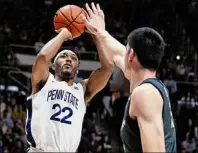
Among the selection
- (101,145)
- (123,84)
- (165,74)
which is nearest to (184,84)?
(165,74)

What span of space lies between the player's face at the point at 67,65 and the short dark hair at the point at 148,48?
2016 mm

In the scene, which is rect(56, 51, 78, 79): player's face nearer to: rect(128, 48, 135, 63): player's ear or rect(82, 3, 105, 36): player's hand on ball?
rect(82, 3, 105, 36): player's hand on ball

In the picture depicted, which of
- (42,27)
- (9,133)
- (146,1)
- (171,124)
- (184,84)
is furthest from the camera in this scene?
(42,27)

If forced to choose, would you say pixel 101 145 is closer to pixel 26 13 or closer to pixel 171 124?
pixel 26 13

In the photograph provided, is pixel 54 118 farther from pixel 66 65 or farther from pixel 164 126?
pixel 164 126

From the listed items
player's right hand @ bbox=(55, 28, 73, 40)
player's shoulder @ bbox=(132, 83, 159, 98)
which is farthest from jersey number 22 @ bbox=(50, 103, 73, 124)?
player's shoulder @ bbox=(132, 83, 159, 98)

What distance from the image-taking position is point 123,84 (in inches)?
455

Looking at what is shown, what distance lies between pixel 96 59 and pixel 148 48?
30.3 feet

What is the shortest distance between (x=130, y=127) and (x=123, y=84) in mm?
9014

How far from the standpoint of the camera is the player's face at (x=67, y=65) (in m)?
4.55

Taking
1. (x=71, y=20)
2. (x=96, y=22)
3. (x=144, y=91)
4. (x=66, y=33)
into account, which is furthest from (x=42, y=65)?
(x=144, y=91)

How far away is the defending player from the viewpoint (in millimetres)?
4254

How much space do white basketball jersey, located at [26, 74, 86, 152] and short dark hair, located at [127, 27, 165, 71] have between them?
1865 mm

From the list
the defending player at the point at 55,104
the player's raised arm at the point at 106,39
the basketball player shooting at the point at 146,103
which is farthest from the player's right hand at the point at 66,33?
the basketball player shooting at the point at 146,103
